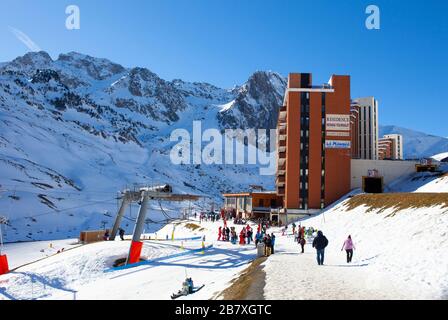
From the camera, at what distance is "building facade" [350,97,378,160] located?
11606 cm

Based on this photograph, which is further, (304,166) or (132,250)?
(304,166)

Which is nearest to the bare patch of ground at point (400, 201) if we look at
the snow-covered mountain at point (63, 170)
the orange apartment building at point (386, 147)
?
the snow-covered mountain at point (63, 170)

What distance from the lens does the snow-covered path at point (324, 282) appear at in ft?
41.1

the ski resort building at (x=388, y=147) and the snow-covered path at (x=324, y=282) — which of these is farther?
the ski resort building at (x=388, y=147)

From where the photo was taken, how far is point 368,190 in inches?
2356

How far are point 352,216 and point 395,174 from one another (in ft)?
85.8

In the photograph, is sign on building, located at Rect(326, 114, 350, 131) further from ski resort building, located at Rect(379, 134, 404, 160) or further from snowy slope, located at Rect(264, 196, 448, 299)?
ski resort building, located at Rect(379, 134, 404, 160)

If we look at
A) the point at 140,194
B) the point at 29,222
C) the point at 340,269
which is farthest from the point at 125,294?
the point at 29,222

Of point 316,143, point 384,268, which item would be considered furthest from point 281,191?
point 384,268

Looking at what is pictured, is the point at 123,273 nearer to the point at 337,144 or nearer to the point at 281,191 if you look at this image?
the point at 281,191

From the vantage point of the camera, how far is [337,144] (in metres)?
61.4

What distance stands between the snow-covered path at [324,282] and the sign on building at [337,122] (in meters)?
44.4

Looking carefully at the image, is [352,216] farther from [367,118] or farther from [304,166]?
[367,118]

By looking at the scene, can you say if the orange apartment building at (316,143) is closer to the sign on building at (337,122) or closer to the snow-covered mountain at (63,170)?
the sign on building at (337,122)
